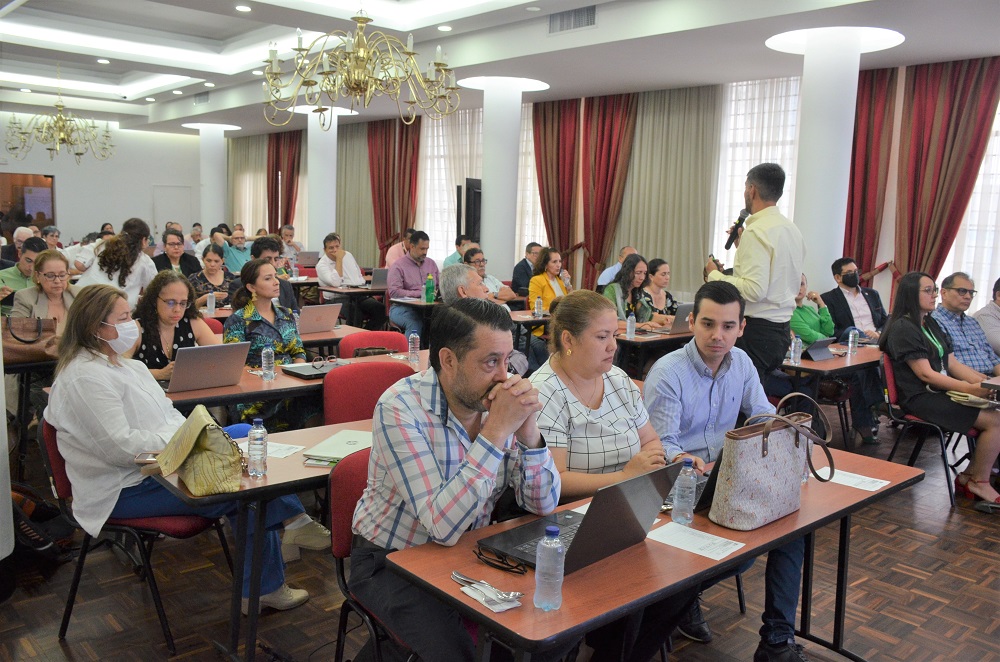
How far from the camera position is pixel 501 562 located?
195 cm

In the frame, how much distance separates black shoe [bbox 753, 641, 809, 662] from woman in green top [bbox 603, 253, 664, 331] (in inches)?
167

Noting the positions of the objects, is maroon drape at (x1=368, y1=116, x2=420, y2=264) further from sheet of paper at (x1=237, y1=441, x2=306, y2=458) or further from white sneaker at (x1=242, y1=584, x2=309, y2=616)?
sheet of paper at (x1=237, y1=441, x2=306, y2=458)

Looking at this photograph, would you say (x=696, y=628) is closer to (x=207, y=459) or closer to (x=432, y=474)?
(x=432, y=474)

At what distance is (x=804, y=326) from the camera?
586cm

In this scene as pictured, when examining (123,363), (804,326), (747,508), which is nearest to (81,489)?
(123,363)

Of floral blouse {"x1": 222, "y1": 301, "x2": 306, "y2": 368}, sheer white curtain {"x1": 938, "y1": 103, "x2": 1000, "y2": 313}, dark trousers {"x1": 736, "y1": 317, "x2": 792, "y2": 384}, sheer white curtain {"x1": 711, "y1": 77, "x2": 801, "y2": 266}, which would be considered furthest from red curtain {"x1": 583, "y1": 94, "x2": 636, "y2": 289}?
floral blouse {"x1": 222, "y1": 301, "x2": 306, "y2": 368}

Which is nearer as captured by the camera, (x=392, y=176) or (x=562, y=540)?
(x=562, y=540)

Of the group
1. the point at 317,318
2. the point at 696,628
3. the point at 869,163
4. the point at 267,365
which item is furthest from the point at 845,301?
the point at 267,365

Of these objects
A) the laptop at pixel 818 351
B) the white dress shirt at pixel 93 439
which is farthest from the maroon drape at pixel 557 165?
the white dress shirt at pixel 93 439

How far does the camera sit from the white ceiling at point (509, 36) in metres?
6.51

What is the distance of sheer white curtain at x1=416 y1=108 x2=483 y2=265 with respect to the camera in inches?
511

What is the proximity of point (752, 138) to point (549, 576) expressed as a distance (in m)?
8.75

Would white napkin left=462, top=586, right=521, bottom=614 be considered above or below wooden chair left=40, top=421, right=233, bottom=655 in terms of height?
above

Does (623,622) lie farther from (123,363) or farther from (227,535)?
(227,535)
